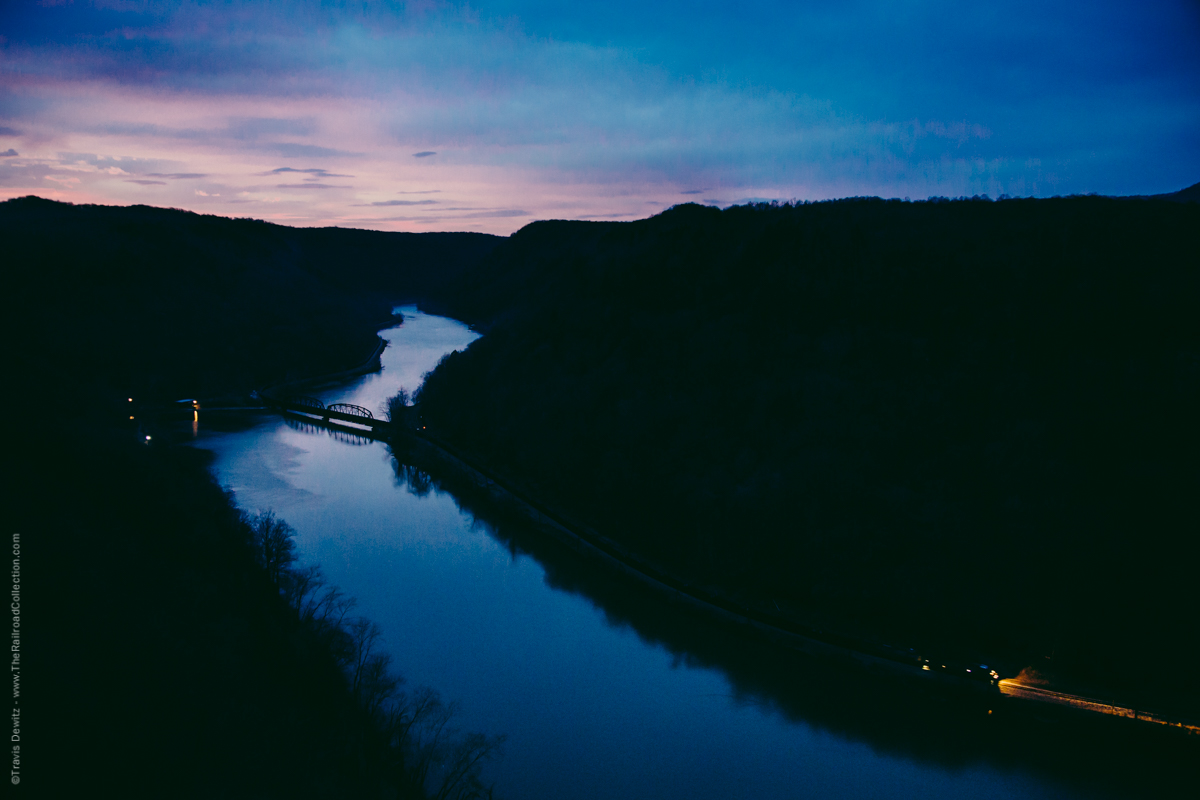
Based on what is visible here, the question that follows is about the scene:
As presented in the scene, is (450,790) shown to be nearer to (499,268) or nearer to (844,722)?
(844,722)

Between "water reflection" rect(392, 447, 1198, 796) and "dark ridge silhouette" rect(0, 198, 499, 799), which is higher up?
"dark ridge silhouette" rect(0, 198, 499, 799)

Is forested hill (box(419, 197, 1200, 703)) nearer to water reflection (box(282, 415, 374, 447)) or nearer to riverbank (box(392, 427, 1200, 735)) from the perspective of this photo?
riverbank (box(392, 427, 1200, 735))

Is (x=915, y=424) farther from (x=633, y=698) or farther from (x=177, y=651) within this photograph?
(x=177, y=651)

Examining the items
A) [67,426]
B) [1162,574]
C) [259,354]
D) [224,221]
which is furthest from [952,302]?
[224,221]

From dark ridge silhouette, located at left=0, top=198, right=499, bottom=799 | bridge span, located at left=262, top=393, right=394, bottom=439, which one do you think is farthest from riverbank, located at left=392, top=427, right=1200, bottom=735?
bridge span, located at left=262, top=393, right=394, bottom=439

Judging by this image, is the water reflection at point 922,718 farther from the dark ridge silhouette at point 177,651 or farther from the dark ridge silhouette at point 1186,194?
the dark ridge silhouette at point 1186,194

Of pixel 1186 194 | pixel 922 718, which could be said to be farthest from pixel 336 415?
pixel 1186 194

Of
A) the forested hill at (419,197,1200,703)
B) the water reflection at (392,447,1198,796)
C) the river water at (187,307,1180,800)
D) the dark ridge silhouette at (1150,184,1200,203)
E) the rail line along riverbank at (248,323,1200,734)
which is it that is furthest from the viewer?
the dark ridge silhouette at (1150,184,1200,203)
